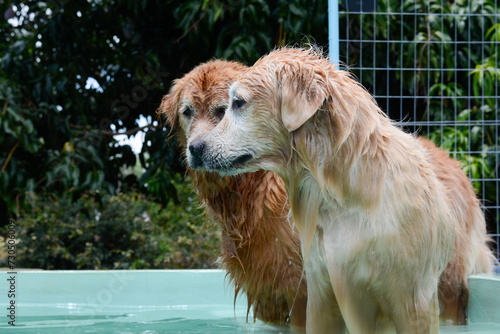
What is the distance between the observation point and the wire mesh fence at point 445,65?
19.2 feet

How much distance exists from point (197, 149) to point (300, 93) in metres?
0.58

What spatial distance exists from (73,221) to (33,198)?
48 cm

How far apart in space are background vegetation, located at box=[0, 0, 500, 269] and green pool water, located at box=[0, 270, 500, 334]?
152 cm

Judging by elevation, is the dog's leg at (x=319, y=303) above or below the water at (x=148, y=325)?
above

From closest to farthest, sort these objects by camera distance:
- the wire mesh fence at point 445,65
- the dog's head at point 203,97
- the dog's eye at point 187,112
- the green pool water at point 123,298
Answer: the dog's head at point 203,97 < the dog's eye at point 187,112 < the green pool water at point 123,298 < the wire mesh fence at point 445,65

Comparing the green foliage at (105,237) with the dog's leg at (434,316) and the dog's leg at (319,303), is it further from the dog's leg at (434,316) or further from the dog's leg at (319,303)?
the dog's leg at (434,316)

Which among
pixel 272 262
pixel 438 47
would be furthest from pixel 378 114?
pixel 438 47

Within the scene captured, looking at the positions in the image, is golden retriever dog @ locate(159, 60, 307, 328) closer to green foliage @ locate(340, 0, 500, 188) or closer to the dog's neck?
the dog's neck

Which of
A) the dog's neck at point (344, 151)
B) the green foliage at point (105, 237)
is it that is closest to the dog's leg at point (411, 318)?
the dog's neck at point (344, 151)

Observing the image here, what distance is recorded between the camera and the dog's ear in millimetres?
2381

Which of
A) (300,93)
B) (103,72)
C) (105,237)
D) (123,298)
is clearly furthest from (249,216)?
(103,72)

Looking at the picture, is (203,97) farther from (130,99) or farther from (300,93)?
(130,99)

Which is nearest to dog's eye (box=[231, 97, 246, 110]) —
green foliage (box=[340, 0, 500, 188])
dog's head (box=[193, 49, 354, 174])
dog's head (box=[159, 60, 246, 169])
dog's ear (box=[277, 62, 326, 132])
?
dog's head (box=[193, 49, 354, 174])

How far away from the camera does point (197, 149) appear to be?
275cm
